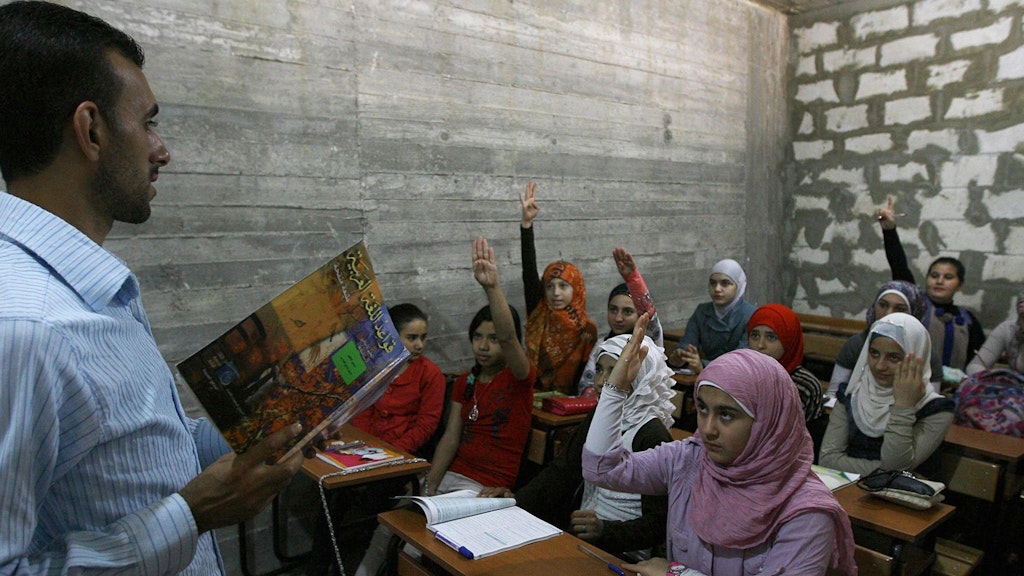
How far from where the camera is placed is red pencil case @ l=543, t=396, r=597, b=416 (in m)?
2.97

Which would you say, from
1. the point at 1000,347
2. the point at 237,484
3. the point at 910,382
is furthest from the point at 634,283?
the point at 237,484

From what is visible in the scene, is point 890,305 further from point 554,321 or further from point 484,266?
point 484,266

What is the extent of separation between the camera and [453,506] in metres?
1.81

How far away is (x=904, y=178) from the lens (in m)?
4.99

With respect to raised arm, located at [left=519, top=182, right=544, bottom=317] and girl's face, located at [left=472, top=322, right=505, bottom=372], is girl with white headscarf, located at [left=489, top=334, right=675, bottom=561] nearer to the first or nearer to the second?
girl's face, located at [left=472, top=322, right=505, bottom=372]

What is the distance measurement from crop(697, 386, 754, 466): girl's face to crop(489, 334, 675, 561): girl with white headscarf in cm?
44

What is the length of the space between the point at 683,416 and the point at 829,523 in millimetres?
1976

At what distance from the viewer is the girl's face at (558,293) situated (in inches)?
145

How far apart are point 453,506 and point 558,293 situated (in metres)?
1.99

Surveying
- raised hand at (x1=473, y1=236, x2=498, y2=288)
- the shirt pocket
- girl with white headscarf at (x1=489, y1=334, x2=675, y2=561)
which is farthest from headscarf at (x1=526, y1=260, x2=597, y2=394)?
the shirt pocket

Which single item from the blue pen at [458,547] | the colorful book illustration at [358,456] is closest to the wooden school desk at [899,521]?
the blue pen at [458,547]

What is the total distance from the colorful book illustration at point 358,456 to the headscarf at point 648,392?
84cm

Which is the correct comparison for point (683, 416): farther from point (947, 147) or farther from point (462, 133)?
point (947, 147)

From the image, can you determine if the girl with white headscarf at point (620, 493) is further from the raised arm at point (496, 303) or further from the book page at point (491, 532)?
the raised arm at point (496, 303)
